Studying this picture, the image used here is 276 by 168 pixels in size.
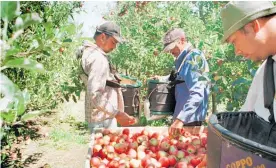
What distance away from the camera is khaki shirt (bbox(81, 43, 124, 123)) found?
2777 millimetres

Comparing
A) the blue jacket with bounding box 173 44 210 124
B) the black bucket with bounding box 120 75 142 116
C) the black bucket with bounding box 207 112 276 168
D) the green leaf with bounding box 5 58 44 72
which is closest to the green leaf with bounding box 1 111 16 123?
the green leaf with bounding box 5 58 44 72

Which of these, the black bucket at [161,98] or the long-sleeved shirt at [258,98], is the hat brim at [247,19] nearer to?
the long-sleeved shirt at [258,98]

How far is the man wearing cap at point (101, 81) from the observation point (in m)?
2.79

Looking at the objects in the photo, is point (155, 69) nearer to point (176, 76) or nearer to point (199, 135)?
point (176, 76)

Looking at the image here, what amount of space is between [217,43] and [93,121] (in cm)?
148

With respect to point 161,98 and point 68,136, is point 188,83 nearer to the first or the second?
point 161,98

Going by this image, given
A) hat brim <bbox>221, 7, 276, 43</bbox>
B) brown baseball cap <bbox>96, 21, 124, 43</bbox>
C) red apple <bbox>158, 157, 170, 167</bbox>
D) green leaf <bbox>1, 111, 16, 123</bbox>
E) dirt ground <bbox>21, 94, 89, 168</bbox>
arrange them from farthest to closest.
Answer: dirt ground <bbox>21, 94, 89, 168</bbox>
brown baseball cap <bbox>96, 21, 124, 43</bbox>
red apple <bbox>158, 157, 170, 167</bbox>
hat brim <bbox>221, 7, 276, 43</bbox>
green leaf <bbox>1, 111, 16, 123</bbox>

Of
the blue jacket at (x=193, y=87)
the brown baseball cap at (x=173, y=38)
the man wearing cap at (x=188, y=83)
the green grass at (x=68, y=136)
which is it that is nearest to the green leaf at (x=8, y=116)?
the man wearing cap at (x=188, y=83)

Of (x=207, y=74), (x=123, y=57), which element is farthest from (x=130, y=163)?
(x=123, y=57)

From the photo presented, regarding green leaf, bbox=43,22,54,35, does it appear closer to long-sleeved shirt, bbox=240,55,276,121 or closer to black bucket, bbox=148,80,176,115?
long-sleeved shirt, bbox=240,55,276,121

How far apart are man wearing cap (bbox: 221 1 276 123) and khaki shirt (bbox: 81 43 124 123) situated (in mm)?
1565

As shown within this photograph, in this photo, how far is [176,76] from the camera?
335cm

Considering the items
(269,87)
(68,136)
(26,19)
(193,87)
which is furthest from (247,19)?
(68,136)

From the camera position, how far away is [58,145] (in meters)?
4.90
